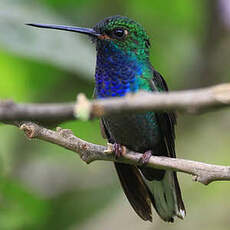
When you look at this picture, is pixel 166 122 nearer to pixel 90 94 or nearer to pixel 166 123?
pixel 166 123

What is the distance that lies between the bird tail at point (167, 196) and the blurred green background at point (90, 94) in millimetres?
396

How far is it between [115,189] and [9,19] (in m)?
1.49

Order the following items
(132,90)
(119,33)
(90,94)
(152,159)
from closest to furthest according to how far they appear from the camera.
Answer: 1. (152,159)
2. (132,90)
3. (119,33)
4. (90,94)

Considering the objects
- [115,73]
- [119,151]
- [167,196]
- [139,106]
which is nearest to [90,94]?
A: [115,73]

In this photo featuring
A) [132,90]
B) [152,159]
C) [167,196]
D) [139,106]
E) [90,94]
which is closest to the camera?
[139,106]

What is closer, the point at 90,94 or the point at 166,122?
the point at 166,122

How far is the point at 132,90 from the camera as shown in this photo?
3084mm

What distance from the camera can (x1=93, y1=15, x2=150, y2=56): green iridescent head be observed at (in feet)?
10.3

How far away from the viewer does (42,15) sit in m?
3.32

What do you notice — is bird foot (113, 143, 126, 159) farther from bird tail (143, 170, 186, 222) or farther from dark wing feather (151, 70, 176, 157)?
bird tail (143, 170, 186, 222)

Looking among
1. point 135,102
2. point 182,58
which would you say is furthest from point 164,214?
point 135,102

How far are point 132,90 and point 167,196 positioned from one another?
830 mm

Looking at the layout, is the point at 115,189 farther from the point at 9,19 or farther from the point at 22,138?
the point at 9,19

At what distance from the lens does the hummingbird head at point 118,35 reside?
3145 mm
